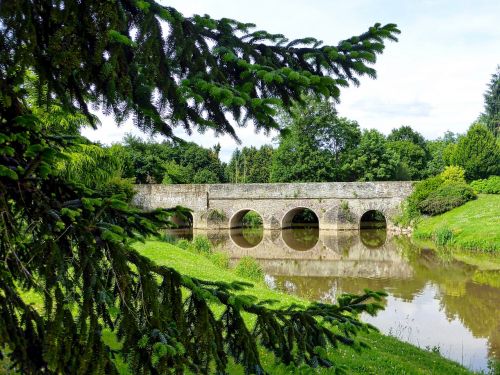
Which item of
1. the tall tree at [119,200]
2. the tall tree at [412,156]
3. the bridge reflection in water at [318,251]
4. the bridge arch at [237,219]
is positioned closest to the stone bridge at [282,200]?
the bridge arch at [237,219]

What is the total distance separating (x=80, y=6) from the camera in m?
2.60

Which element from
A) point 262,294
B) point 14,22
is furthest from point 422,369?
point 14,22

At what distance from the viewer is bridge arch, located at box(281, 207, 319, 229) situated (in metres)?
34.1

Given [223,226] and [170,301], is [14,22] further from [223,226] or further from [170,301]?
[223,226]

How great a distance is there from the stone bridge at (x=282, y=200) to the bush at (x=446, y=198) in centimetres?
206

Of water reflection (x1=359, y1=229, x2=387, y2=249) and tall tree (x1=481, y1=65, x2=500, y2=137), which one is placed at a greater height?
tall tree (x1=481, y1=65, x2=500, y2=137)

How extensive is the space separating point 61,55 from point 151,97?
51 cm

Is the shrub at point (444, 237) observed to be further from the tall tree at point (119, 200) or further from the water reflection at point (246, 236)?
the tall tree at point (119, 200)

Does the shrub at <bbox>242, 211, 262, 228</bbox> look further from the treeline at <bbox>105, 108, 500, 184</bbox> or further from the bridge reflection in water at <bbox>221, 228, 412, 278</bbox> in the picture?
the treeline at <bbox>105, 108, 500, 184</bbox>

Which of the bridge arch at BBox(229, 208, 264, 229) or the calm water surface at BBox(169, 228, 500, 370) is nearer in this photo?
the calm water surface at BBox(169, 228, 500, 370)

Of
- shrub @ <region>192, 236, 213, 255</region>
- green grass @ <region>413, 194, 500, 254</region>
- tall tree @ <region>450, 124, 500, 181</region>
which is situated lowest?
shrub @ <region>192, 236, 213, 255</region>

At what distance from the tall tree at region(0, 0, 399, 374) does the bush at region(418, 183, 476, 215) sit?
1074 inches

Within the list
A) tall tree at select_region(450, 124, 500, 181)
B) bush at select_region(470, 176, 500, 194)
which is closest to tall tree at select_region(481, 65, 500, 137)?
tall tree at select_region(450, 124, 500, 181)

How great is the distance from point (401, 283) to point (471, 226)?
33.9ft
